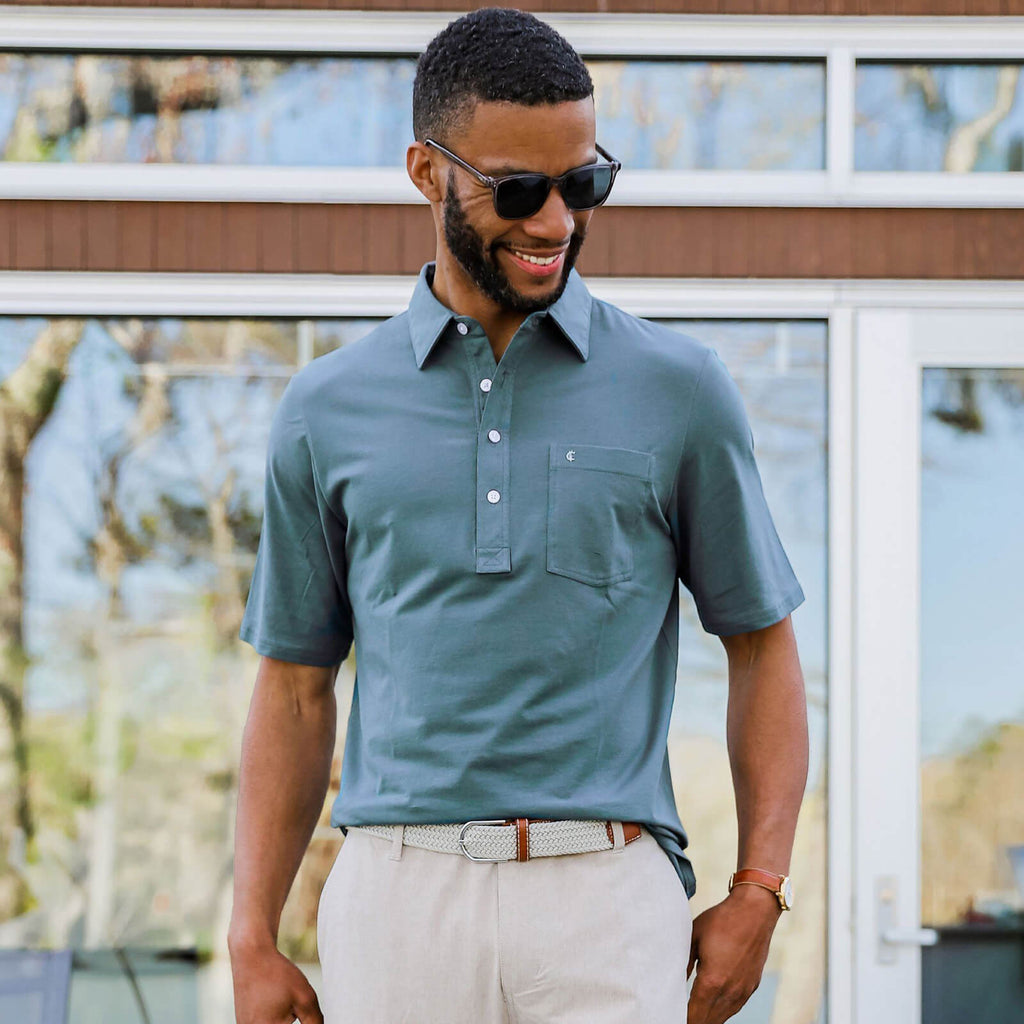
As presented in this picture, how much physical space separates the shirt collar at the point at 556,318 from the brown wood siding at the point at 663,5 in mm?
2108

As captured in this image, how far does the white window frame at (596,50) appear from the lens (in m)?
3.59

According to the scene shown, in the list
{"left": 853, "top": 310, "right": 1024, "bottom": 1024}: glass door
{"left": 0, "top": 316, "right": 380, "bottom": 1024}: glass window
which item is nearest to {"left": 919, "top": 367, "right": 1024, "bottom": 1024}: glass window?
{"left": 853, "top": 310, "right": 1024, "bottom": 1024}: glass door

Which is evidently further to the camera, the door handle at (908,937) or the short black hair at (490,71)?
the door handle at (908,937)

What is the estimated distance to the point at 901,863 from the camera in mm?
3578

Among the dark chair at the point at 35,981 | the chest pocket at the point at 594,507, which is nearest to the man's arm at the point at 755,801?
the chest pocket at the point at 594,507

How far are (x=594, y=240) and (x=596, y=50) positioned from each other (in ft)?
1.61

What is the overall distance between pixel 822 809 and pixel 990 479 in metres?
0.94

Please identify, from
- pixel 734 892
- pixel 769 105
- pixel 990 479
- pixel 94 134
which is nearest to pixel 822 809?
pixel 990 479

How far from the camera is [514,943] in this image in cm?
151

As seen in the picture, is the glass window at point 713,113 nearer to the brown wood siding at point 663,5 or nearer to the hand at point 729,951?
the brown wood siding at point 663,5

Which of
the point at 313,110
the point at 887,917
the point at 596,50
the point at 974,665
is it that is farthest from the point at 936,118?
the point at 887,917

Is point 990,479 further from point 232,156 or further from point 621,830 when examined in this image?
point 621,830

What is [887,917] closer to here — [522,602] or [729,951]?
[729,951]

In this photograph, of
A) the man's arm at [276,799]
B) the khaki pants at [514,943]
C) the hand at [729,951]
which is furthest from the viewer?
the man's arm at [276,799]
